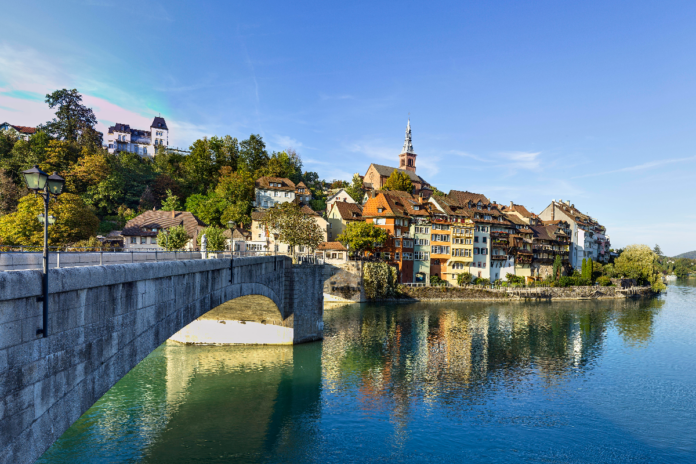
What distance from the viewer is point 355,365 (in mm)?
41219

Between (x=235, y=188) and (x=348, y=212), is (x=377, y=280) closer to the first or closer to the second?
(x=348, y=212)

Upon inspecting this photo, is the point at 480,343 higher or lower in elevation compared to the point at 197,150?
lower

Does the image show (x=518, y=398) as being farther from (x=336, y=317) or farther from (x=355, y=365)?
(x=336, y=317)

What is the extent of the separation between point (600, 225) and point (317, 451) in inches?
6341

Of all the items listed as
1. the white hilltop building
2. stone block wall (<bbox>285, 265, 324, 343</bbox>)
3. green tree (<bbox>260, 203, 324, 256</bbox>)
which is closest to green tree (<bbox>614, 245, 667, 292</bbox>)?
green tree (<bbox>260, 203, 324, 256</bbox>)

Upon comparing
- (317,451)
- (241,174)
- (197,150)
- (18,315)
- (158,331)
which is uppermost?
(197,150)

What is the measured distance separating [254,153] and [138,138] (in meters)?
58.9

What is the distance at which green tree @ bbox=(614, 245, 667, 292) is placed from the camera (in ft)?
371

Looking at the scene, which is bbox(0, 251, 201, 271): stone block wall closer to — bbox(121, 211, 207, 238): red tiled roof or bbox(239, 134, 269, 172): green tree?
bbox(121, 211, 207, 238): red tiled roof

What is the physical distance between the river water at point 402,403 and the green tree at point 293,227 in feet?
68.8

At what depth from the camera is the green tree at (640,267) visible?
11300 centimetres

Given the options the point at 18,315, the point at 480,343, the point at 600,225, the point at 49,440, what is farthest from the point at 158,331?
the point at 600,225

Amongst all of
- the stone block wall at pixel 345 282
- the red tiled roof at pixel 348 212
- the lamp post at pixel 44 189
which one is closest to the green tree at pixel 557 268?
the red tiled roof at pixel 348 212

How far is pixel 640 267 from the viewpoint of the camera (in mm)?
113438
